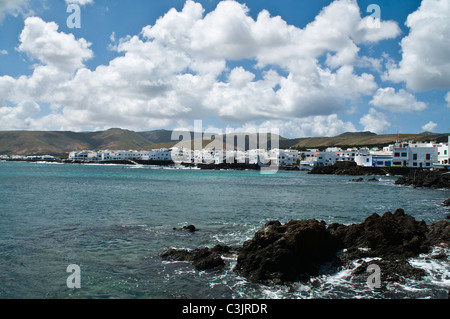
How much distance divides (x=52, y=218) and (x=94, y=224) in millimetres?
4600

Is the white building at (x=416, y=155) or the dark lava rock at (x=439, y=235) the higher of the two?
the white building at (x=416, y=155)

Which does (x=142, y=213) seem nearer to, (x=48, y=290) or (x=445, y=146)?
(x=48, y=290)

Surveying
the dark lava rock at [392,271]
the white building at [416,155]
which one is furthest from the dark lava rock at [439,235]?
the white building at [416,155]

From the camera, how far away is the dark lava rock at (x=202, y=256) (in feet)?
48.1

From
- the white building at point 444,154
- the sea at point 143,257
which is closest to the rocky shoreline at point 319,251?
the sea at point 143,257

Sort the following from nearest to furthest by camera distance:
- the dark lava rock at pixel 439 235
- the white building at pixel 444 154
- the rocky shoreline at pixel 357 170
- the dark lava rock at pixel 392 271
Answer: the dark lava rock at pixel 392 271
the dark lava rock at pixel 439 235
the white building at pixel 444 154
the rocky shoreline at pixel 357 170

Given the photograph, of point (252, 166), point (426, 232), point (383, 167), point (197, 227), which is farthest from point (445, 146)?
point (197, 227)

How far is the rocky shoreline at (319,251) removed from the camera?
13.5 metres

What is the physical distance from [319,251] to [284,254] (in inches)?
107

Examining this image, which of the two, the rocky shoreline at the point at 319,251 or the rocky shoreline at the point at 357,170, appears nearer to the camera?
the rocky shoreline at the point at 319,251

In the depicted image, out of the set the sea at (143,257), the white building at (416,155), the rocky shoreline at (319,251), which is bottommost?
the sea at (143,257)

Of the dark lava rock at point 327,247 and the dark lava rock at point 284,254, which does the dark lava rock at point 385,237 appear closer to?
the dark lava rock at point 327,247

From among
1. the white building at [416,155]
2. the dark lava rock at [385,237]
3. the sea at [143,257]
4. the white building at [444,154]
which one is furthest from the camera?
the white building at [416,155]

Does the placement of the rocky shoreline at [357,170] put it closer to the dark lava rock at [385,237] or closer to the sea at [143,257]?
the sea at [143,257]
